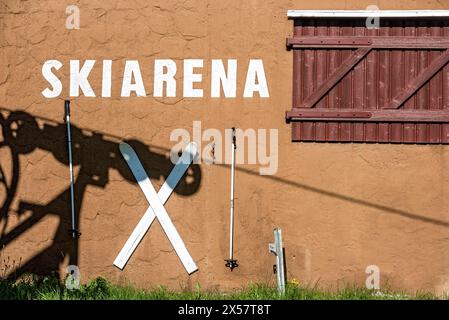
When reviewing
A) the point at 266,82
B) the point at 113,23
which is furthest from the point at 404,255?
the point at 113,23

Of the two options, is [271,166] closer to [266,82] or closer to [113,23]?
[266,82]

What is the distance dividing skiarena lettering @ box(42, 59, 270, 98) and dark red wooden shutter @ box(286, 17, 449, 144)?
0.58 metres

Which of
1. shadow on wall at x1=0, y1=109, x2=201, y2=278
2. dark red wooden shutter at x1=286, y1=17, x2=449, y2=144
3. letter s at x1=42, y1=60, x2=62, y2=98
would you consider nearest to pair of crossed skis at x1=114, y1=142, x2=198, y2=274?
shadow on wall at x1=0, y1=109, x2=201, y2=278

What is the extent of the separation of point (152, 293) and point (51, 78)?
3322mm

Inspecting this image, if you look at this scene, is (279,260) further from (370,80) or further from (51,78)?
(51,78)

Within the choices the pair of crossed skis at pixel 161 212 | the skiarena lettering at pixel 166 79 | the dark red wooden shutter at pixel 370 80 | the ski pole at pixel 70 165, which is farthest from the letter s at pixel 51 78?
the dark red wooden shutter at pixel 370 80

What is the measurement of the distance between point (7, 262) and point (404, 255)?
545 cm

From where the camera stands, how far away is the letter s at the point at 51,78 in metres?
10.1

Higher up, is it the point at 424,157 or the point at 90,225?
the point at 424,157

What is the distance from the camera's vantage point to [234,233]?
977cm

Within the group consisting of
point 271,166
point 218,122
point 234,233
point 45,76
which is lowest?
point 234,233

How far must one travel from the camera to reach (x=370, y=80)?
9.81 meters

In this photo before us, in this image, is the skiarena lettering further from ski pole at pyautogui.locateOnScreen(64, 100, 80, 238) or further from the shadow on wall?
the shadow on wall

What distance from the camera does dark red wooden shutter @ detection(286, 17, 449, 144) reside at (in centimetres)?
972
